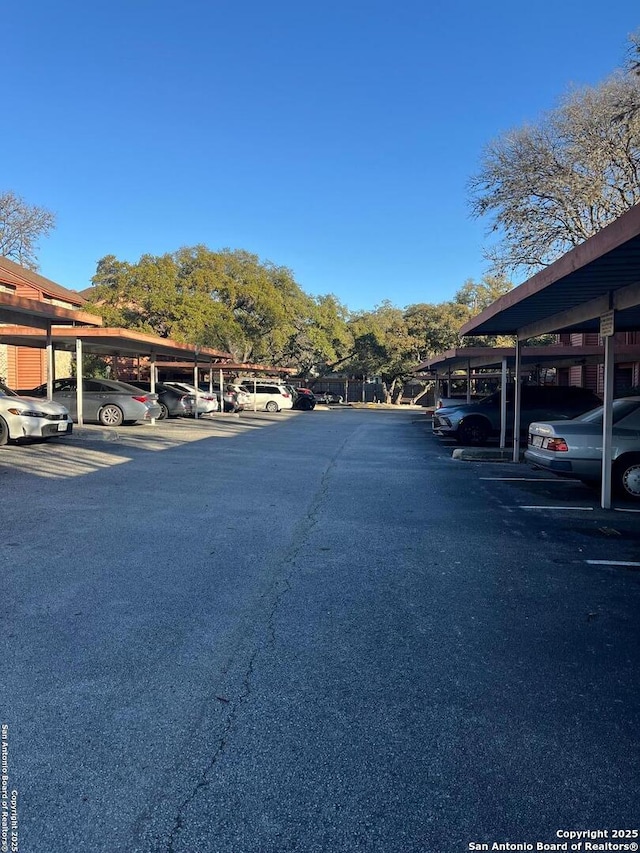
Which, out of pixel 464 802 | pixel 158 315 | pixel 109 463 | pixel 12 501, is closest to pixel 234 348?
pixel 158 315

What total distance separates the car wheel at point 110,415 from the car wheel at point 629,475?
15.4 m

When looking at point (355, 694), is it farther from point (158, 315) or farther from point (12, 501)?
point (158, 315)

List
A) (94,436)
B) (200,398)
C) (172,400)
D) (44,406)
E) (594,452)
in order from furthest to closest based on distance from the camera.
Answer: (200,398) < (172,400) < (94,436) < (44,406) < (594,452)

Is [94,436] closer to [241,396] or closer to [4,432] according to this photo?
[4,432]

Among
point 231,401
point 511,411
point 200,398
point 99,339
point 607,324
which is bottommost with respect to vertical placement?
point 511,411

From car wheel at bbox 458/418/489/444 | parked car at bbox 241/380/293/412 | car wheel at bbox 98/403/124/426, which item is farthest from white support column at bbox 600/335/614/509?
parked car at bbox 241/380/293/412

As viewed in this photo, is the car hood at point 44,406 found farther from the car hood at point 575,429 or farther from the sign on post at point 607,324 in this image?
the sign on post at point 607,324

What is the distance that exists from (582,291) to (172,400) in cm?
1904

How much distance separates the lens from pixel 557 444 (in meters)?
9.35

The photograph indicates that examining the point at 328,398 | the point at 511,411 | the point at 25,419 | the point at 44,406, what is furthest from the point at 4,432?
the point at 328,398

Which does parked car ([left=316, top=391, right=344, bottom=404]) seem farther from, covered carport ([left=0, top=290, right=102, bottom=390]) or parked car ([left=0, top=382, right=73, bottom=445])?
parked car ([left=0, top=382, right=73, bottom=445])

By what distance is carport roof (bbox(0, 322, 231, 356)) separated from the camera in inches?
710

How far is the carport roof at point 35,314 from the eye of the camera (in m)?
13.0

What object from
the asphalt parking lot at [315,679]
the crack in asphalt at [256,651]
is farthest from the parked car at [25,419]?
the crack in asphalt at [256,651]
